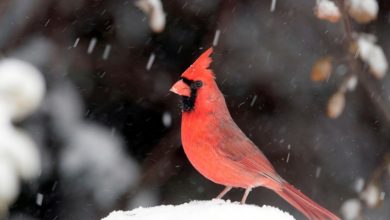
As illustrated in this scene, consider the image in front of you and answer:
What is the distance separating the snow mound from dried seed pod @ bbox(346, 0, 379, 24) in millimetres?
1073

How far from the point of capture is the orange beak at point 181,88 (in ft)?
6.75

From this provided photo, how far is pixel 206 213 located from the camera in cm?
149

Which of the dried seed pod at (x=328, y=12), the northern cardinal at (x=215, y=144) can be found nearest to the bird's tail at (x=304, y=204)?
the northern cardinal at (x=215, y=144)

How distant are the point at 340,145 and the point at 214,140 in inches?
63.0

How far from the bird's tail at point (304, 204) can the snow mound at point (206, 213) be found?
1.69 feet

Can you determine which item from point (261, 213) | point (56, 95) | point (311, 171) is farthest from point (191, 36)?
point (261, 213)

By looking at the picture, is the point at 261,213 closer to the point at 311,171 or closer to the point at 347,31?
the point at 347,31

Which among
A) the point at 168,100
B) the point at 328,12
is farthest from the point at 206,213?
the point at 168,100

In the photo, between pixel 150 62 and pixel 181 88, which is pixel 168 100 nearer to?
pixel 150 62

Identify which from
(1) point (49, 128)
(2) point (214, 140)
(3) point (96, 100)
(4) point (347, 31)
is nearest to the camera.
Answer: (2) point (214, 140)

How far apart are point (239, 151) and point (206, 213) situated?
81 centimetres

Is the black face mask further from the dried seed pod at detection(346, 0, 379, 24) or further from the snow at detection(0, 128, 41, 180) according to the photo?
the dried seed pod at detection(346, 0, 379, 24)

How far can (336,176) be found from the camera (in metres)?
3.62

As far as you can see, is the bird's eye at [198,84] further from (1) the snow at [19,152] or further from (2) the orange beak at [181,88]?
(1) the snow at [19,152]
